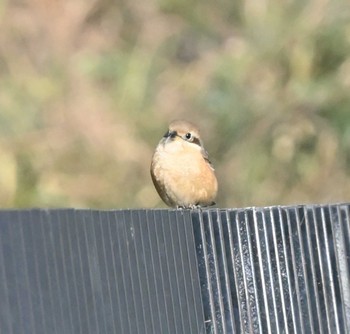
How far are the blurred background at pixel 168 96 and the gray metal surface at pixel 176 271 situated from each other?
4443mm

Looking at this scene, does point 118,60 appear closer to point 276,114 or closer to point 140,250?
point 276,114

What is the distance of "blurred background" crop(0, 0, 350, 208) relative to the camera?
28.9ft

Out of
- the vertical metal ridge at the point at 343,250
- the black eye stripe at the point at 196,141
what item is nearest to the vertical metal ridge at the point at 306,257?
the vertical metal ridge at the point at 343,250

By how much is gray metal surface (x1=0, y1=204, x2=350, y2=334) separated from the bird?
83.6 inches

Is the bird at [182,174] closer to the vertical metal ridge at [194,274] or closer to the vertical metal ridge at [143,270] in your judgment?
the vertical metal ridge at [194,274]

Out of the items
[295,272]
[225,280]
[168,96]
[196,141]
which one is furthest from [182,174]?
[168,96]

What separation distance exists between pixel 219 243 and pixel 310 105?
5606 millimetres

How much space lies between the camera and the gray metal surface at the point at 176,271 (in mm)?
3170

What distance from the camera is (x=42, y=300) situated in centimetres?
317

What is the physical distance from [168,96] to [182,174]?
3.19 metres

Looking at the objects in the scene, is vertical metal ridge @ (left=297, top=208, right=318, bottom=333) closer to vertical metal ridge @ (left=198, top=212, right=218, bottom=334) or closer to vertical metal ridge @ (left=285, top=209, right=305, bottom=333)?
vertical metal ridge @ (left=285, top=209, right=305, bottom=333)

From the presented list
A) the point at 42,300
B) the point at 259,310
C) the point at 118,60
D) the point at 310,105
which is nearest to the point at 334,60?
the point at 310,105

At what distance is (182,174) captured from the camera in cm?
639

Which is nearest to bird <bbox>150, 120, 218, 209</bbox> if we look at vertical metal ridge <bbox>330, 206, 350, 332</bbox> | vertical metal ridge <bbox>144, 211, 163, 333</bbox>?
vertical metal ridge <bbox>330, 206, 350, 332</bbox>
